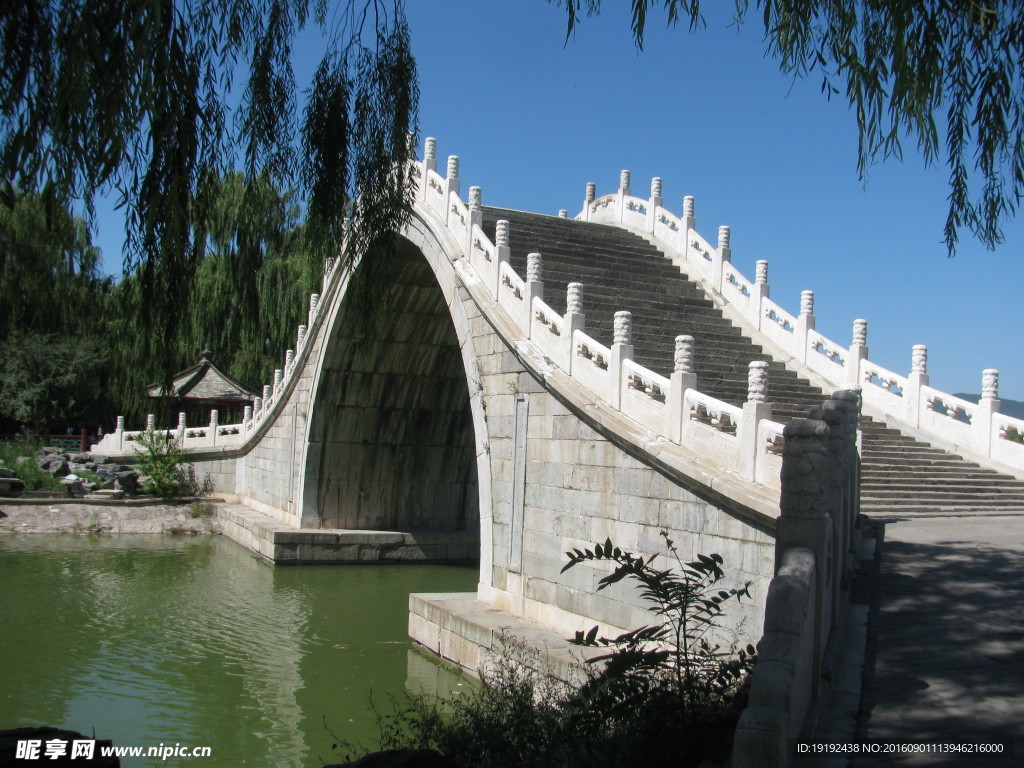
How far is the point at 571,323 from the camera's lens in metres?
9.48

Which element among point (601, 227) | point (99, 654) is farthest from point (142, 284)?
point (601, 227)

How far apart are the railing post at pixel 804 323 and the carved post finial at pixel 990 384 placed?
6.90 ft

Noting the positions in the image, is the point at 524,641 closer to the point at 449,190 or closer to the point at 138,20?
the point at 138,20

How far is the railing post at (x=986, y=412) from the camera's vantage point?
32.2ft

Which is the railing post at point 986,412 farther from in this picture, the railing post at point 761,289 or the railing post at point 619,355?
the railing post at point 619,355

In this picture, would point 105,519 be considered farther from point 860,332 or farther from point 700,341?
point 860,332

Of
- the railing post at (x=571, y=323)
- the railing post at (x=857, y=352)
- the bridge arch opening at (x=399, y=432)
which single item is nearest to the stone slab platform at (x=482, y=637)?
the railing post at (x=571, y=323)

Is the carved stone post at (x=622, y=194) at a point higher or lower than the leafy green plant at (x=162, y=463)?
higher

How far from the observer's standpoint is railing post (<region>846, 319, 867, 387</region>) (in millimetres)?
10914

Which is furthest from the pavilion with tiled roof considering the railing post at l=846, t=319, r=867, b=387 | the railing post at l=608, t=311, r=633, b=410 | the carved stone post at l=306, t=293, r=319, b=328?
the railing post at l=608, t=311, r=633, b=410

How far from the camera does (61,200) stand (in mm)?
3838

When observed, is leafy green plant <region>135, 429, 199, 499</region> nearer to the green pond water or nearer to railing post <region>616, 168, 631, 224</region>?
the green pond water

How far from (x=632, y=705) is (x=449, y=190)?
1014 centimetres

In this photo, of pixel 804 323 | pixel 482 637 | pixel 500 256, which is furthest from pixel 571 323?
pixel 804 323
